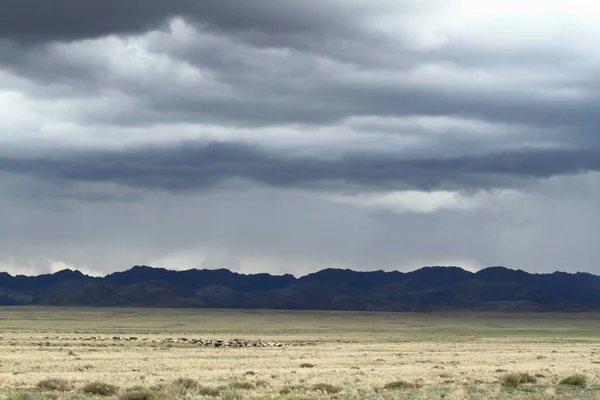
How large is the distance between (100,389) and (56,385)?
3.61 m

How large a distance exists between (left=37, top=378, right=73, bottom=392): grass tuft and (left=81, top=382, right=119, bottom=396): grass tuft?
1.59 m

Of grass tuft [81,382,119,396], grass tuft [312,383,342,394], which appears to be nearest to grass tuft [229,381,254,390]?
grass tuft [312,383,342,394]

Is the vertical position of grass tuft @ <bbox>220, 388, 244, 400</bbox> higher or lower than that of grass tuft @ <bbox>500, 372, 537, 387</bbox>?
lower

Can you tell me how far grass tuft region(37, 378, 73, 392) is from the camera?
46125 mm

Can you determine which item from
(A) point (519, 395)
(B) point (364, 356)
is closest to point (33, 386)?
(A) point (519, 395)

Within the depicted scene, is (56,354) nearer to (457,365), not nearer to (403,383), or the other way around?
(457,365)

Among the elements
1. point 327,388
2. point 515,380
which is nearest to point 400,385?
point 327,388

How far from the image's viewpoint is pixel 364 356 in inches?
3479

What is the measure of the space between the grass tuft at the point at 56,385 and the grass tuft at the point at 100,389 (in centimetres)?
159

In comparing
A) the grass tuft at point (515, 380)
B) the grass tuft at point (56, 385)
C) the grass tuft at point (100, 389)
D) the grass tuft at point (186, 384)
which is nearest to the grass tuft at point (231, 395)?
the grass tuft at point (186, 384)

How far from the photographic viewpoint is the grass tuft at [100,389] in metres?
43.9

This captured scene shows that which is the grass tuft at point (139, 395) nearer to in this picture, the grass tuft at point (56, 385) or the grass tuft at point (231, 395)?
the grass tuft at point (231, 395)

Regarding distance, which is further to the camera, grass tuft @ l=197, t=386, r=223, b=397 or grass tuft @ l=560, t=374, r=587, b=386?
grass tuft @ l=560, t=374, r=587, b=386

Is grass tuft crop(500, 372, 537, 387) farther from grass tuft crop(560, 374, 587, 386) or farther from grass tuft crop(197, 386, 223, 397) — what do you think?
grass tuft crop(197, 386, 223, 397)
